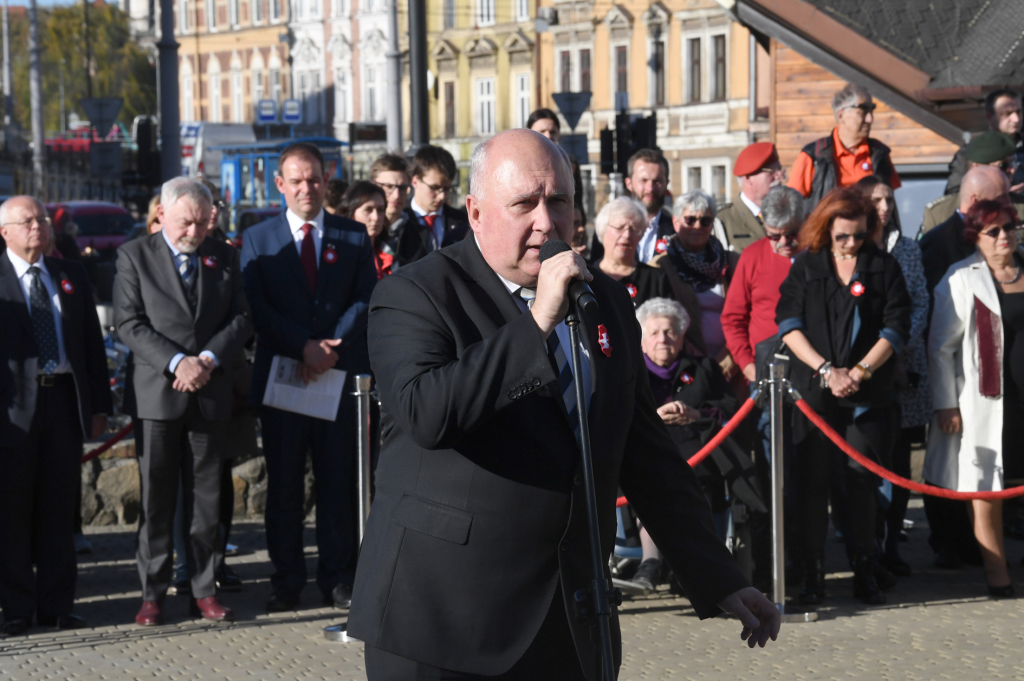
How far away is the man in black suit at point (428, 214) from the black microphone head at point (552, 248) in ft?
17.9

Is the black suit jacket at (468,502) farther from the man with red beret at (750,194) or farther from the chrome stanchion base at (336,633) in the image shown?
the man with red beret at (750,194)

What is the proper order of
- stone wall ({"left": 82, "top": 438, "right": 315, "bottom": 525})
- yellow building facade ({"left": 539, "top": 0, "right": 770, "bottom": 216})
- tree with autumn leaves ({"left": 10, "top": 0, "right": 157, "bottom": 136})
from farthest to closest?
tree with autumn leaves ({"left": 10, "top": 0, "right": 157, "bottom": 136}) → yellow building facade ({"left": 539, "top": 0, "right": 770, "bottom": 216}) → stone wall ({"left": 82, "top": 438, "right": 315, "bottom": 525})

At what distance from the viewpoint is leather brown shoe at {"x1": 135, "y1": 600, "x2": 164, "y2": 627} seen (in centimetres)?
708

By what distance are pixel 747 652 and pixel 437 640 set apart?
3746mm

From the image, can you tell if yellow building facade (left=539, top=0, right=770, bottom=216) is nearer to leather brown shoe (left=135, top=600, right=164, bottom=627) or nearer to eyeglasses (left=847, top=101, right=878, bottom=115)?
eyeglasses (left=847, top=101, right=878, bottom=115)

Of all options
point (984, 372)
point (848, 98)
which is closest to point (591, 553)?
point (984, 372)

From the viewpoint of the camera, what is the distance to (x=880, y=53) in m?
15.2

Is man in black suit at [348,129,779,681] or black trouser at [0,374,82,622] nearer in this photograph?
man in black suit at [348,129,779,681]

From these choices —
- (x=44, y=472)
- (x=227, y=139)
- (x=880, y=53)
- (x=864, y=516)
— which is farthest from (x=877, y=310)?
(x=227, y=139)

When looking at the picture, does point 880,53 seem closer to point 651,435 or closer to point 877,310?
point 877,310

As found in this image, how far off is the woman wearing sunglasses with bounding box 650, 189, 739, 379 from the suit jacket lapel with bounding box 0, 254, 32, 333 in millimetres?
3557

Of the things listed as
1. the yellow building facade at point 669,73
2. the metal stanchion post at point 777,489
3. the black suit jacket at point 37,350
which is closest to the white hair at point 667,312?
the metal stanchion post at point 777,489

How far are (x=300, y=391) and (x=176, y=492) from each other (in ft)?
2.71

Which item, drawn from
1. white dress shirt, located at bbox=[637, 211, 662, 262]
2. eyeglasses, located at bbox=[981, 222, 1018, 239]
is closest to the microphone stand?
eyeglasses, located at bbox=[981, 222, 1018, 239]
